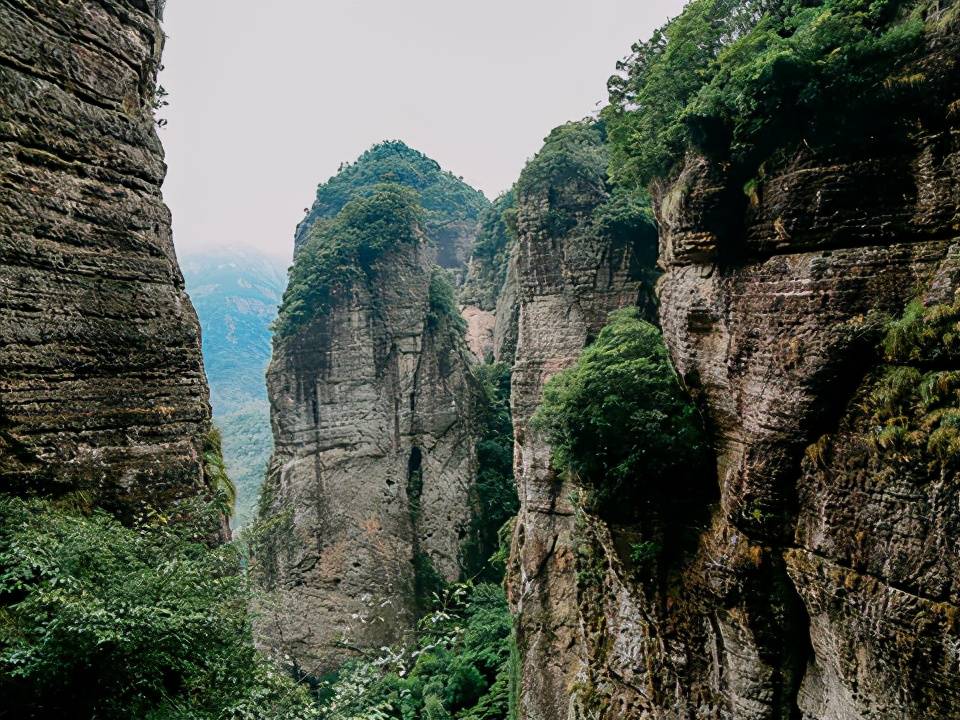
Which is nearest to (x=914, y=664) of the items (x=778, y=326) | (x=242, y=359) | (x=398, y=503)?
(x=778, y=326)

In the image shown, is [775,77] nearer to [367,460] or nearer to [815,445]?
[815,445]

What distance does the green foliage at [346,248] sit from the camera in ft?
74.1

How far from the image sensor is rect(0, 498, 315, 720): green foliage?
4.00 meters

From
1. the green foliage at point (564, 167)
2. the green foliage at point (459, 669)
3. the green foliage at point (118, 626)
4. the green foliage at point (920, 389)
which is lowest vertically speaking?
the green foliage at point (459, 669)

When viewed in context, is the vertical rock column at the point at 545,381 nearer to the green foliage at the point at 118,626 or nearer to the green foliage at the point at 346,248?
the green foliage at the point at 346,248

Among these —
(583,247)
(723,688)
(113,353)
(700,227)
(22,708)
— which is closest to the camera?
(22,708)

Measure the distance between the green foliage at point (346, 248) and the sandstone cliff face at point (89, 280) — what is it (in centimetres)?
1613

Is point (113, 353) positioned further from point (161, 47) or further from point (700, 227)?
point (700, 227)

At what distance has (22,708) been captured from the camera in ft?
13.1

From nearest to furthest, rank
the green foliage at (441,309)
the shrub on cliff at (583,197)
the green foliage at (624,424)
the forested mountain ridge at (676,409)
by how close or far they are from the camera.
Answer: the forested mountain ridge at (676,409) < the green foliage at (624,424) < the shrub on cliff at (583,197) < the green foliage at (441,309)

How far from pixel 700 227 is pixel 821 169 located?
1.85 meters

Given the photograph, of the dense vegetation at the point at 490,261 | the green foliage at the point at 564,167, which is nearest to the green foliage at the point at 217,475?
the green foliage at the point at 564,167

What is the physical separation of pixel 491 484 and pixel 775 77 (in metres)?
19.3

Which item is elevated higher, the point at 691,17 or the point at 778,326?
the point at 691,17
